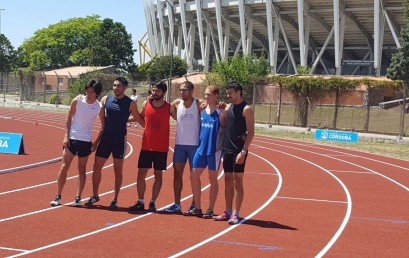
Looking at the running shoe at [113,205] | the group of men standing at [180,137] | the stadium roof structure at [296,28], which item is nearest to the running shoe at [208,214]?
the group of men standing at [180,137]

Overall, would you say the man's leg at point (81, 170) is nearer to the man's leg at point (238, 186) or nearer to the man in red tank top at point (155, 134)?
the man in red tank top at point (155, 134)

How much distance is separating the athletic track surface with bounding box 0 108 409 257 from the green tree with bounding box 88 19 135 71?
62.4m

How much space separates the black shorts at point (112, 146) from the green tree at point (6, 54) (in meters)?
71.5

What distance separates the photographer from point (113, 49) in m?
77.0

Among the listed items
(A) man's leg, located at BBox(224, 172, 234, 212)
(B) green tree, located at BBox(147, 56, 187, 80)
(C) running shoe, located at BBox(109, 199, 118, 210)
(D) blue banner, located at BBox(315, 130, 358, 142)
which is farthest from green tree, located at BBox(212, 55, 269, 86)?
(A) man's leg, located at BBox(224, 172, 234, 212)

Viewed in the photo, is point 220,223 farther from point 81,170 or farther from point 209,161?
point 81,170

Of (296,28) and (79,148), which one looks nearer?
(79,148)

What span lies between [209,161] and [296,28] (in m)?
58.8

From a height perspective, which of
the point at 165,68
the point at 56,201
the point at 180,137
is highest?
the point at 165,68

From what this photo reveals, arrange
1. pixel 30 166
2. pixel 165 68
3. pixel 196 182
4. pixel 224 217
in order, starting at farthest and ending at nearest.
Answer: pixel 165 68 < pixel 30 166 < pixel 196 182 < pixel 224 217

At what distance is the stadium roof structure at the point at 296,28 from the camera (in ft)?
184

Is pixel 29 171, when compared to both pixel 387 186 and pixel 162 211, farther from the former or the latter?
pixel 387 186

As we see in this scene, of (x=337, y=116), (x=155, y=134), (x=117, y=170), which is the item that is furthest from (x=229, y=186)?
(x=337, y=116)

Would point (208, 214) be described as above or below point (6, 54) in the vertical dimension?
below
